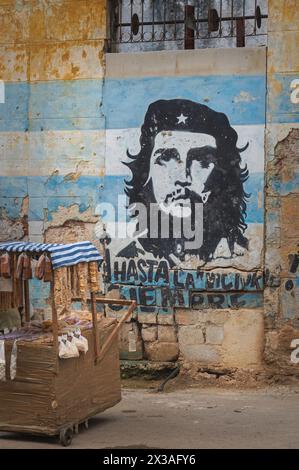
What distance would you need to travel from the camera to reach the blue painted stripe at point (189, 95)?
32.4 feet

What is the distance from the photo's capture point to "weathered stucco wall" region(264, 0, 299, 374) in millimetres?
9742

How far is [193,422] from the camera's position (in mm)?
8133

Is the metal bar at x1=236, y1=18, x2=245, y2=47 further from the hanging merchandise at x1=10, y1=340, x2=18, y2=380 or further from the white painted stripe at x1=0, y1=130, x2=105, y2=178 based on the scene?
the hanging merchandise at x1=10, y1=340, x2=18, y2=380

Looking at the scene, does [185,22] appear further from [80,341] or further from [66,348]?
[66,348]

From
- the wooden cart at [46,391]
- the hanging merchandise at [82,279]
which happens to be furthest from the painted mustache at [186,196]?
the wooden cart at [46,391]

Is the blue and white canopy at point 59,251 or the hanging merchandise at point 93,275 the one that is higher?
the blue and white canopy at point 59,251

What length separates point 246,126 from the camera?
9.88 metres

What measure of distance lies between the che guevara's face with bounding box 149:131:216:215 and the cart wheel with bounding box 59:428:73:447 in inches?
145

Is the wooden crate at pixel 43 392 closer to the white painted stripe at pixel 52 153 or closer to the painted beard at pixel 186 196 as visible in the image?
the painted beard at pixel 186 196

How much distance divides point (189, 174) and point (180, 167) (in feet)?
0.48

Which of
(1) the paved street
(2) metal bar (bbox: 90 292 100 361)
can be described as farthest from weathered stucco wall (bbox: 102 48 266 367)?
(2) metal bar (bbox: 90 292 100 361)

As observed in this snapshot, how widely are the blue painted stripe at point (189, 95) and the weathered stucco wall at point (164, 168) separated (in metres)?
0.01

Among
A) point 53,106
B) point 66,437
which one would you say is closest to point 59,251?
point 66,437

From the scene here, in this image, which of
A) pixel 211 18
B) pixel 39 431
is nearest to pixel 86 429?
pixel 39 431
